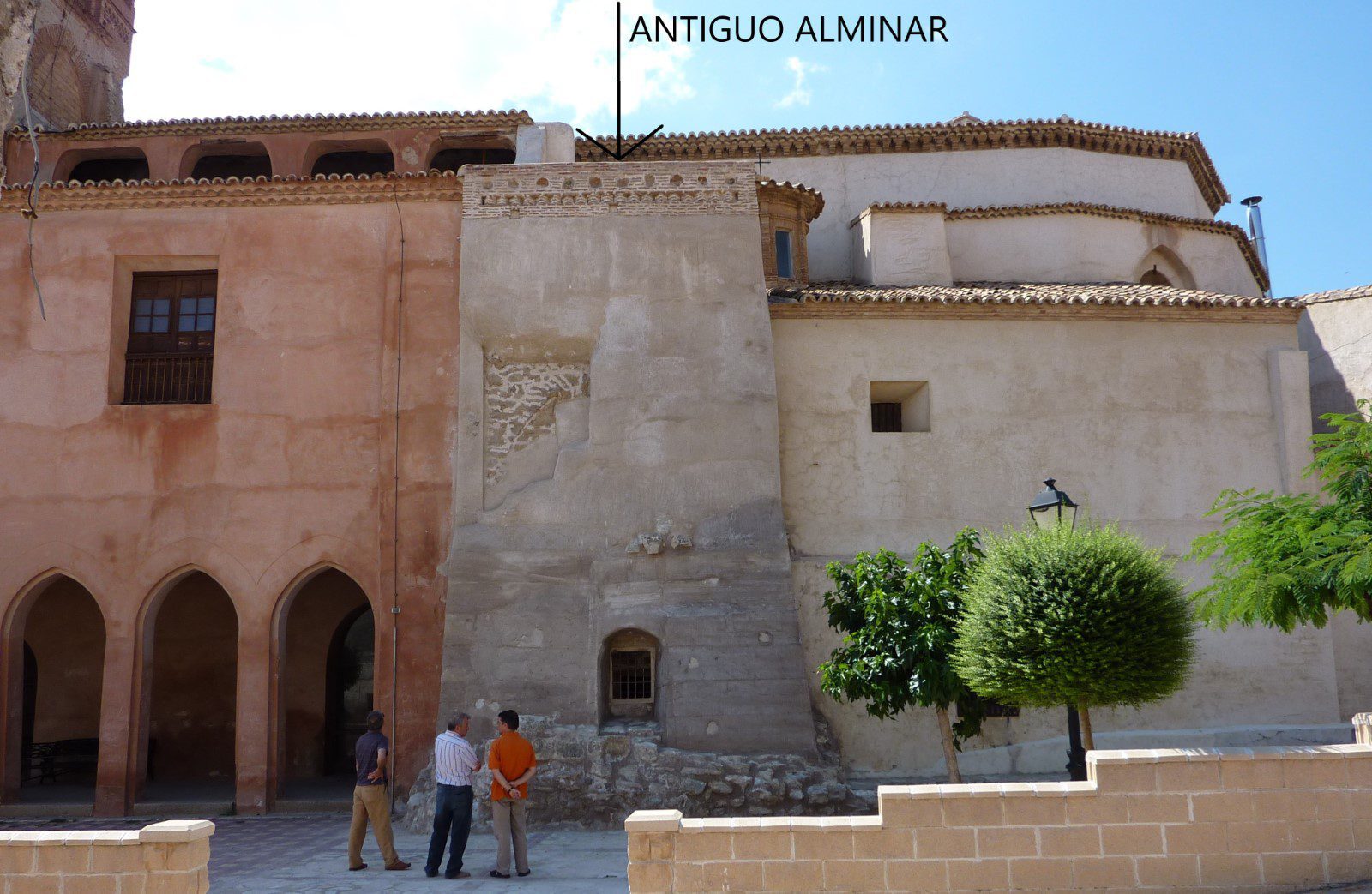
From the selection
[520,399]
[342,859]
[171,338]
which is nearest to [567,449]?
[520,399]

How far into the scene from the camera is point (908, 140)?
1888cm

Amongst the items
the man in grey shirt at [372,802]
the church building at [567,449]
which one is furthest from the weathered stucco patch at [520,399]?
the man in grey shirt at [372,802]

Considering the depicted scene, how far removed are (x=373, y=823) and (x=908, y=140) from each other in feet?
45.6

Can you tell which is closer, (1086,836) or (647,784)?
(1086,836)

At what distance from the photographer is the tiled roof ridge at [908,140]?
1850cm

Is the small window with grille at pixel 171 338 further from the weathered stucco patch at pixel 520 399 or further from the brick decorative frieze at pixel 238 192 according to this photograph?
the weathered stucco patch at pixel 520 399

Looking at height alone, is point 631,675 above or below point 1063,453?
below

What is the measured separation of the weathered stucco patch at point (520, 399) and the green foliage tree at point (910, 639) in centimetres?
446

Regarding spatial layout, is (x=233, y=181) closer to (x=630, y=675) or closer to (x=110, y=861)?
(x=630, y=675)

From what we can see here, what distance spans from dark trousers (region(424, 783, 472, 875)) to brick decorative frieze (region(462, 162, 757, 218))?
699 cm

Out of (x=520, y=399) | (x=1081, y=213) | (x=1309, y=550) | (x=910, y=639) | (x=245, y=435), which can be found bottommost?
(x=910, y=639)

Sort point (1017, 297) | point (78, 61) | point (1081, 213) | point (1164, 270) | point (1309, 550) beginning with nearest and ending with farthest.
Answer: point (1309, 550) < point (1017, 297) < point (1081, 213) < point (1164, 270) < point (78, 61)

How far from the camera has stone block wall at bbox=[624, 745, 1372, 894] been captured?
673 cm

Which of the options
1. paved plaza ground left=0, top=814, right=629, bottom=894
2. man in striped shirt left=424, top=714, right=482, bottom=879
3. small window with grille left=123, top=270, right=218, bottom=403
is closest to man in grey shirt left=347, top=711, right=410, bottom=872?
paved plaza ground left=0, top=814, right=629, bottom=894
